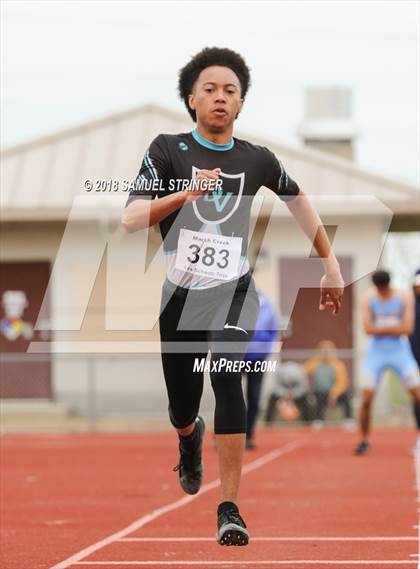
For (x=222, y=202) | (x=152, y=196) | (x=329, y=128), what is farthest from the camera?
(x=329, y=128)

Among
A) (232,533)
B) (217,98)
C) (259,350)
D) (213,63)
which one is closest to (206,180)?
(217,98)

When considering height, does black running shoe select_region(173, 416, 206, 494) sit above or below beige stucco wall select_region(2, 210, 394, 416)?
above

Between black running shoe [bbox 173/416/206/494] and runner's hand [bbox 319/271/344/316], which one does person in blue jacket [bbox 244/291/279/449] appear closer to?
black running shoe [bbox 173/416/206/494]

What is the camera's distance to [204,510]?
9.81 m

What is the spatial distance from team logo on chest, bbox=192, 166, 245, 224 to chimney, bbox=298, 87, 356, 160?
913 inches

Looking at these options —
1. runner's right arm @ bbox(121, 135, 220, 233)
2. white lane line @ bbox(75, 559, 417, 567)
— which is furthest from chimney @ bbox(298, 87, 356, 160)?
runner's right arm @ bbox(121, 135, 220, 233)

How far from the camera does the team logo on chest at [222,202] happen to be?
6.15m

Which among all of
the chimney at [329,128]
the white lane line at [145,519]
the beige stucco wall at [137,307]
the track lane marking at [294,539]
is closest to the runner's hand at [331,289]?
the white lane line at [145,519]

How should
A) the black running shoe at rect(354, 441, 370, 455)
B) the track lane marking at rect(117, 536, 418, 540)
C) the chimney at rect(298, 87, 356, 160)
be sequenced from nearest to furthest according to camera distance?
1. the track lane marking at rect(117, 536, 418, 540)
2. the black running shoe at rect(354, 441, 370, 455)
3. the chimney at rect(298, 87, 356, 160)

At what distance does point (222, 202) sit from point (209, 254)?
24 centimetres

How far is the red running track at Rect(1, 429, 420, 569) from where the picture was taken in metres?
7.32

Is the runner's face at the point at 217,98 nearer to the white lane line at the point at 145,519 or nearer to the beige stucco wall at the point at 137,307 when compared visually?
the white lane line at the point at 145,519

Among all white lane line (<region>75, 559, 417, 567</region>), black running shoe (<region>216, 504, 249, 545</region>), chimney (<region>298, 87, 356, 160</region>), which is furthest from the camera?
chimney (<region>298, 87, 356, 160</region>)

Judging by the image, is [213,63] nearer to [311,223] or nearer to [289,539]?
[311,223]
